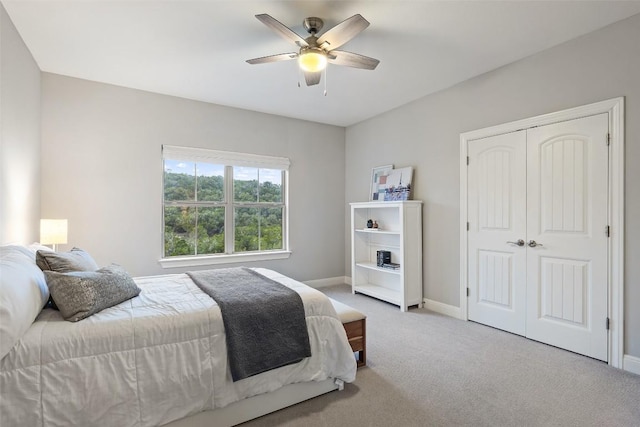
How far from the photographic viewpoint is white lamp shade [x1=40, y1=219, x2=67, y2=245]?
2.90 m

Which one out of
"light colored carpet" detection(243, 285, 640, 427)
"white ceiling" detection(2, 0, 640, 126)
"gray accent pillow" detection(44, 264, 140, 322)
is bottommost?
"light colored carpet" detection(243, 285, 640, 427)

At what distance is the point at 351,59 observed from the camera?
100 inches

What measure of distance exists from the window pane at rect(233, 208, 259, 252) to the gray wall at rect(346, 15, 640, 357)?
1.69 m

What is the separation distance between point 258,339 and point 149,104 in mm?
3345

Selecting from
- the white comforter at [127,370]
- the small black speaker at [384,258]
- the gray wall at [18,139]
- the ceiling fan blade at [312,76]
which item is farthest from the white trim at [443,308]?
the gray wall at [18,139]

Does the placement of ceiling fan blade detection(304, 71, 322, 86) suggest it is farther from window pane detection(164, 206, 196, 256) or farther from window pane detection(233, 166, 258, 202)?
window pane detection(164, 206, 196, 256)

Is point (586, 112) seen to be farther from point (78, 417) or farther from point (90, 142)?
point (90, 142)

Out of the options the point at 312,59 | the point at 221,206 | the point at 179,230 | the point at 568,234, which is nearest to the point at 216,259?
the point at 179,230

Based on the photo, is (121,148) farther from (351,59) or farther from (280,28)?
(351,59)

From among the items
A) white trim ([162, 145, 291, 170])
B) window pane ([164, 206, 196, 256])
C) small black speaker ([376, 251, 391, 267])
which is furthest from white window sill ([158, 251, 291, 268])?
small black speaker ([376, 251, 391, 267])

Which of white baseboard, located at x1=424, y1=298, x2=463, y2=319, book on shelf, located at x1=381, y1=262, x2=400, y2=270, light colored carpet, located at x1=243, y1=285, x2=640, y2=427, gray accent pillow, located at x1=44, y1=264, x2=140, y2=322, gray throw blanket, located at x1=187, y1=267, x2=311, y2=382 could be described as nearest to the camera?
gray accent pillow, located at x1=44, y1=264, x2=140, y2=322

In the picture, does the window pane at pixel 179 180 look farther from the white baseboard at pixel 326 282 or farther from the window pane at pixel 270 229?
the white baseboard at pixel 326 282

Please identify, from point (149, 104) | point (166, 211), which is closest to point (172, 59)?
point (149, 104)

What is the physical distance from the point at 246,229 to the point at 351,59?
2.89 metres
